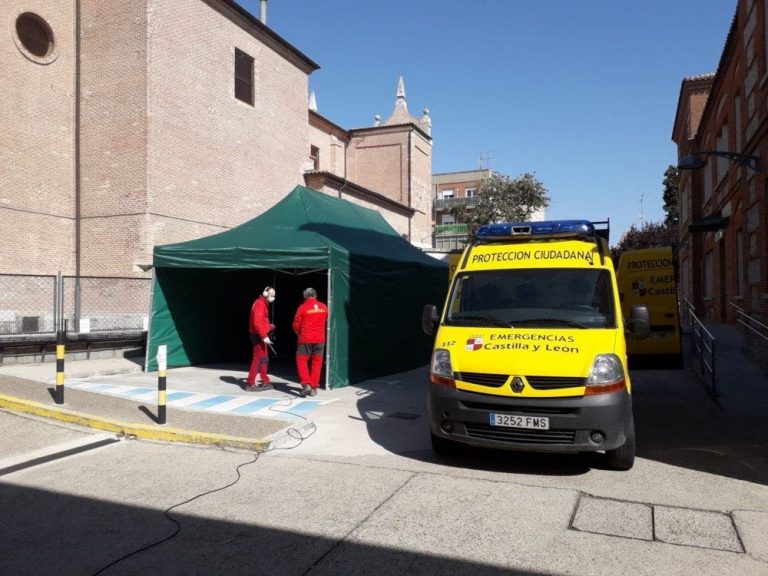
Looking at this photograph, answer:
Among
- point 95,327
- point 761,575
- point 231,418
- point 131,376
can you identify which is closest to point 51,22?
point 95,327

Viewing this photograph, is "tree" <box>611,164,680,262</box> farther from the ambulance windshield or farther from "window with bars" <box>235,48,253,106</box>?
the ambulance windshield

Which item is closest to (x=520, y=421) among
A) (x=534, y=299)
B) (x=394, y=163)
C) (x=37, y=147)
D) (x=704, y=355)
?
(x=534, y=299)

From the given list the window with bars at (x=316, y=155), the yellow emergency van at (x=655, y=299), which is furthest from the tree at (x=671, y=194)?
the yellow emergency van at (x=655, y=299)

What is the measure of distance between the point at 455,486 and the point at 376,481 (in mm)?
737

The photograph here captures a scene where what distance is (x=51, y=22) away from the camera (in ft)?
58.4

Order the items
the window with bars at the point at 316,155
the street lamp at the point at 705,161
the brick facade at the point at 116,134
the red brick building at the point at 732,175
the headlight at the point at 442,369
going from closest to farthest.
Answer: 1. the headlight at the point at 442,369
2. the street lamp at the point at 705,161
3. the red brick building at the point at 732,175
4. the brick facade at the point at 116,134
5. the window with bars at the point at 316,155

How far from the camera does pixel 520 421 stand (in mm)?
5523

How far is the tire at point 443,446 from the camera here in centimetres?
627

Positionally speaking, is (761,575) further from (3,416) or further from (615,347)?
(3,416)

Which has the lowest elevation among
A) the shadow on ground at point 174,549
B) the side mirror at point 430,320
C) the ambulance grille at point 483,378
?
the shadow on ground at point 174,549

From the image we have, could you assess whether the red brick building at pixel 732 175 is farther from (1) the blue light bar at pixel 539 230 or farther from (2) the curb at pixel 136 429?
(2) the curb at pixel 136 429

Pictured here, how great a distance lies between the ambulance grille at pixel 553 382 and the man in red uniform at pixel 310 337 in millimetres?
5034

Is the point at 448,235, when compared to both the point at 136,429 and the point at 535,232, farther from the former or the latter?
the point at 136,429

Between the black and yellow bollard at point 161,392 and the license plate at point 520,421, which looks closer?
the license plate at point 520,421
